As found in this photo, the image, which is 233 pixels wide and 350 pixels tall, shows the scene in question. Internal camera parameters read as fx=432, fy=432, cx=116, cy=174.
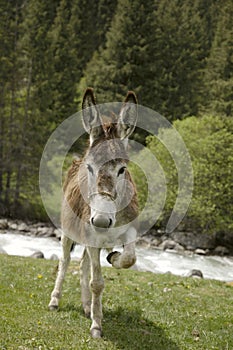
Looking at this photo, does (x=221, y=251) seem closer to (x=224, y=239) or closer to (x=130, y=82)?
(x=224, y=239)

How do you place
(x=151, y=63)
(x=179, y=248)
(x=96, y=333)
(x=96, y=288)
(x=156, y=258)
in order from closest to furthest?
(x=96, y=333), (x=96, y=288), (x=156, y=258), (x=179, y=248), (x=151, y=63)

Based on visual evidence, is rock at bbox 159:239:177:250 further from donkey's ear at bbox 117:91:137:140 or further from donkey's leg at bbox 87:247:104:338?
donkey's ear at bbox 117:91:137:140

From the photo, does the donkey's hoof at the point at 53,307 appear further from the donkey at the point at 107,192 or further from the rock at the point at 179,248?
the rock at the point at 179,248

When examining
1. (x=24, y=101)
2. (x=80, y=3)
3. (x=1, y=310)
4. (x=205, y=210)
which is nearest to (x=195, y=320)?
(x=1, y=310)

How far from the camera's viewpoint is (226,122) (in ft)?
104

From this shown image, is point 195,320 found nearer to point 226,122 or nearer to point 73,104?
point 226,122

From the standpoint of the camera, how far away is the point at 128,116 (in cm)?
575

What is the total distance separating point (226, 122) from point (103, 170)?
27.8 meters

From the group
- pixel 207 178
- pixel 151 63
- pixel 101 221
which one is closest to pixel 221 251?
pixel 207 178

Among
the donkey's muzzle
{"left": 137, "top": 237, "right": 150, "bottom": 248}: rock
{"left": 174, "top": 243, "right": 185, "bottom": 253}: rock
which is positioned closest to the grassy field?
the donkey's muzzle

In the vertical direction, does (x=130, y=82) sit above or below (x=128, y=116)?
above

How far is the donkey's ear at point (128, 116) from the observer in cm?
568

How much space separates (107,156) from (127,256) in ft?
4.49

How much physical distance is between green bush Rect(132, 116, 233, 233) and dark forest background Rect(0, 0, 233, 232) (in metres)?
0.07
